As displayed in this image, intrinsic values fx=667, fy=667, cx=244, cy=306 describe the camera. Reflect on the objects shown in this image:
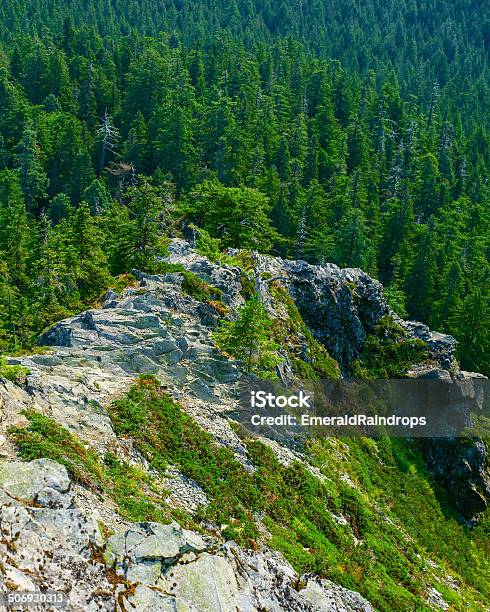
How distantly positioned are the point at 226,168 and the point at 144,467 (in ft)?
239

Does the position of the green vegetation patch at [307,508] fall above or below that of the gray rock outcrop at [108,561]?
below

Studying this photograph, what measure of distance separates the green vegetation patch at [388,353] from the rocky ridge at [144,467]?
7.22 meters

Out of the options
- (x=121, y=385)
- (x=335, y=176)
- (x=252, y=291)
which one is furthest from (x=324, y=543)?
(x=335, y=176)

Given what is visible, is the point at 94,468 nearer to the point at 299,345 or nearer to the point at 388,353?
the point at 299,345

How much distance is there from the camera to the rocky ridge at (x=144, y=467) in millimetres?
15344

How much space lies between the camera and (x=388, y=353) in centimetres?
4747

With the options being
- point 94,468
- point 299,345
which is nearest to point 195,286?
point 299,345

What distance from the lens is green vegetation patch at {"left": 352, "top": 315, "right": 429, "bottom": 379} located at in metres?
46.3

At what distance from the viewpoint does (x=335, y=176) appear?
9956 cm

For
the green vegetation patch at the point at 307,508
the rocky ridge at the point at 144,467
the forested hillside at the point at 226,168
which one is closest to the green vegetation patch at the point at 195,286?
the rocky ridge at the point at 144,467

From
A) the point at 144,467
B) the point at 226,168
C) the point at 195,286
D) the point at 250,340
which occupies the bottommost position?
the point at 226,168

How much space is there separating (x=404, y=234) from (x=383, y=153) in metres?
30.1

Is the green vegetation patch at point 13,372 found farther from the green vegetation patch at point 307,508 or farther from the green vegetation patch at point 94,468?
the green vegetation patch at point 307,508

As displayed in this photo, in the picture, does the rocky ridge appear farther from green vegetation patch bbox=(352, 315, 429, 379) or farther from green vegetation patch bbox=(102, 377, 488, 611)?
green vegetation patch bbox=(352, 315, 429, 379)
